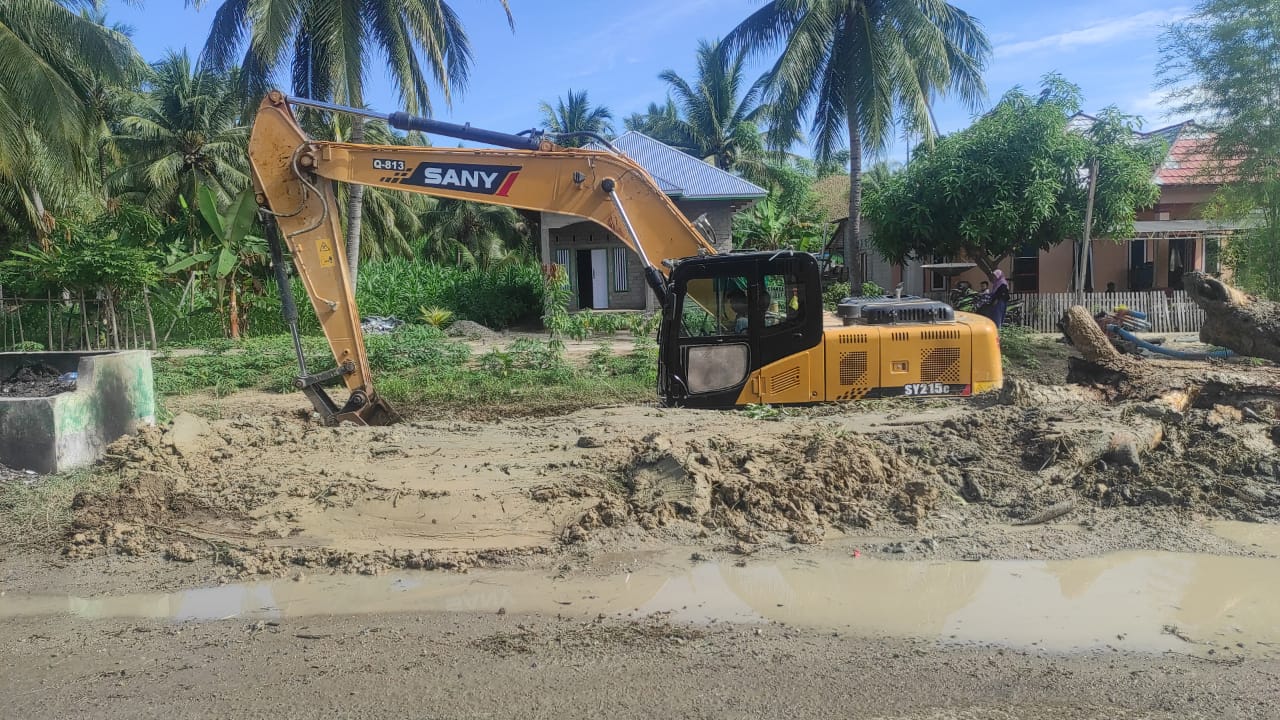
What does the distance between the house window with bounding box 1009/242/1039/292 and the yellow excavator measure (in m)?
15.8

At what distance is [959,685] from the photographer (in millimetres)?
3686

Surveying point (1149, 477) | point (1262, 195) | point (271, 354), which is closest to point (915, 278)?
point (1262, 195)

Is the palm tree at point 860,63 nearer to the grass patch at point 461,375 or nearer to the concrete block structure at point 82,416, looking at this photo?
the grass patch at point 461,375

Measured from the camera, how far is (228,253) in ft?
59.5

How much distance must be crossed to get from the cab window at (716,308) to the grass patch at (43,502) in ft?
16.1

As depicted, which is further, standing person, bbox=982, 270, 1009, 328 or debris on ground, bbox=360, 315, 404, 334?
debris on ground, bbox=360, 315, 404, 334

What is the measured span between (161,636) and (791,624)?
3.21 metres

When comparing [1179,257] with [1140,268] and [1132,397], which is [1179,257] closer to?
[1140,268]

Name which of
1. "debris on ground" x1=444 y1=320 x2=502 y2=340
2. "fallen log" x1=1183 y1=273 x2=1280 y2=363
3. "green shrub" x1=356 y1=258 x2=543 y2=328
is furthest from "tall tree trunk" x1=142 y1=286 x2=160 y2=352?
"fallen log" x1=1183 y1=273 x2=1280 y2=363

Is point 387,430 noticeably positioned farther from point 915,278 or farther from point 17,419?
point 915,278

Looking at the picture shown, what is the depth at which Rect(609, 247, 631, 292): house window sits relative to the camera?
25.2 m

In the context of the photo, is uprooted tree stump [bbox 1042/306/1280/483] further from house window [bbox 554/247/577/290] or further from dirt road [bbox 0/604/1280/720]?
house window [bbox 554/247/577/290]

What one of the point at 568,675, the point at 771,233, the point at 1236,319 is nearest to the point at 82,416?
the point at 568,675

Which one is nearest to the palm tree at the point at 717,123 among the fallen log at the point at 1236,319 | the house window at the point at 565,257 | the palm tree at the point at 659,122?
the palm tree at the point at 659,122
